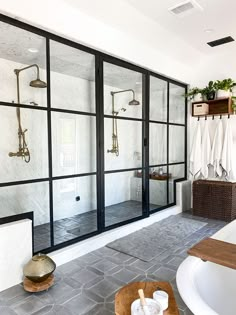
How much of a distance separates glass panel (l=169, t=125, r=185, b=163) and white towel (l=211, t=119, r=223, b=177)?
2.27 ft

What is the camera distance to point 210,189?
4324mm

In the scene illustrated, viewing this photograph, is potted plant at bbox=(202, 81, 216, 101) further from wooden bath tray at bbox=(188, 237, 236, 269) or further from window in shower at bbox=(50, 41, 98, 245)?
wooden bath tray at bbox=(188, 237, 236, 269)

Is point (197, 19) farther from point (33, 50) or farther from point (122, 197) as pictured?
point (122, 197)

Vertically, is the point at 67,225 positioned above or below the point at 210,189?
below

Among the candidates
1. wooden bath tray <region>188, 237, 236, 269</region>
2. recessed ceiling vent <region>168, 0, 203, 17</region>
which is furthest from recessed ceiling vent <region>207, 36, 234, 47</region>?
wooden bath tray <region>188, 237, 236, 269</region>

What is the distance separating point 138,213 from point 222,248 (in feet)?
7.26

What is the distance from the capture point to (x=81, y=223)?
348cm

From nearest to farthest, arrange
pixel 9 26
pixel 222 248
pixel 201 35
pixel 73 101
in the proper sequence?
1. pixel 222 248
2. pixel 9 26
3. pixel 73 101
4. pixel 201 35

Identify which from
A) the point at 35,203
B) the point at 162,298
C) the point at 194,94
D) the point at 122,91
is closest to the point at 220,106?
the point at 194,94

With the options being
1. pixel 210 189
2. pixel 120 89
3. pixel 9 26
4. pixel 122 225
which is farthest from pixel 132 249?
pixel 9 26

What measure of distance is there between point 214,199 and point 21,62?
372cm

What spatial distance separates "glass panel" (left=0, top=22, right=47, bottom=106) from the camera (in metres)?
2.64

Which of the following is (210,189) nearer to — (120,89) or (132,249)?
(132,249)

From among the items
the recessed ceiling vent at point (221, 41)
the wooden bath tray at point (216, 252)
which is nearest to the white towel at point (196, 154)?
the recessed ceiling vent at point (221, 41)
